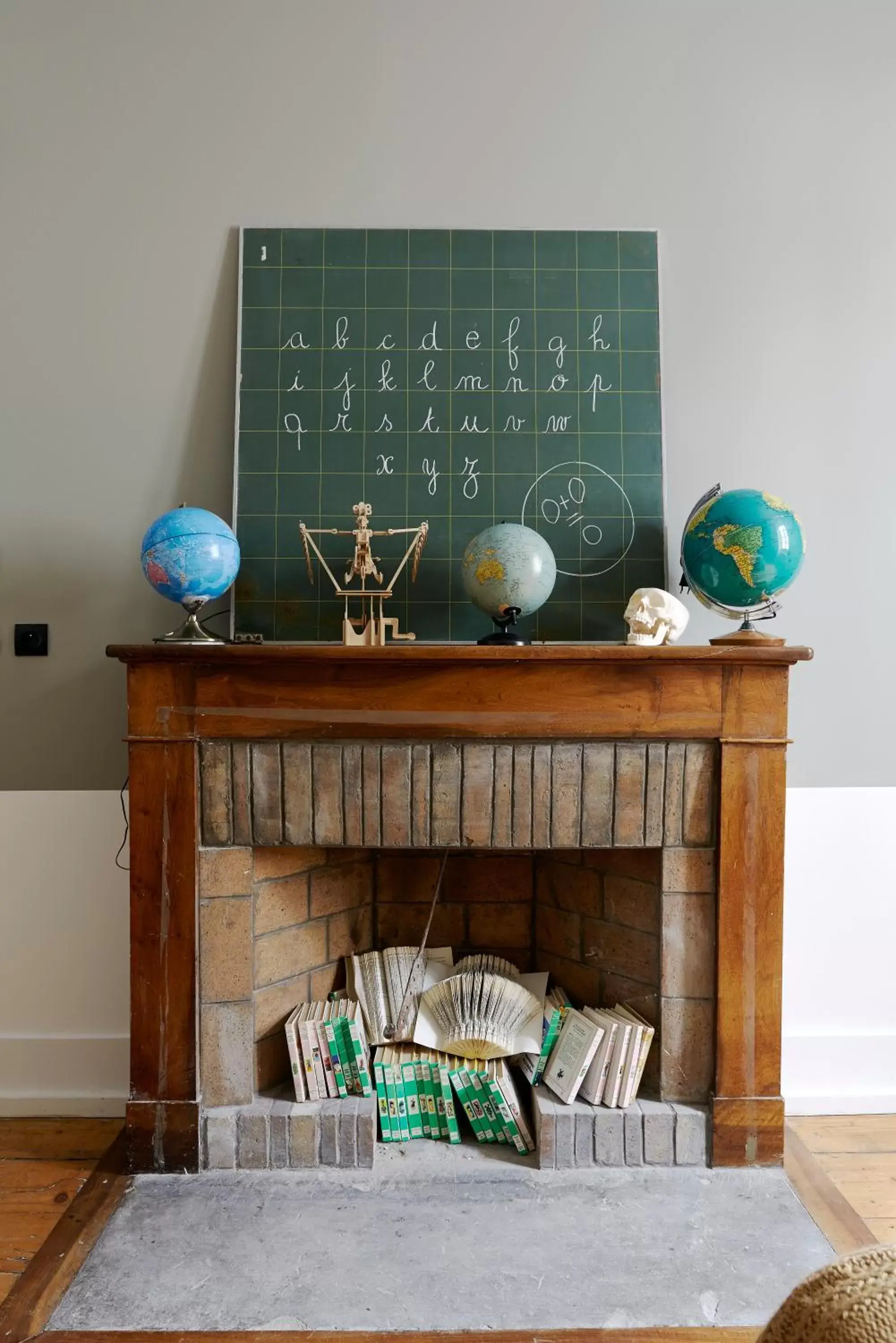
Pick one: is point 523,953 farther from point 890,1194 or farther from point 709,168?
point 709,168

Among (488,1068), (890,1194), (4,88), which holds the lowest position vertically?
(890,1194)

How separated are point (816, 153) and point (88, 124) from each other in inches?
75.1

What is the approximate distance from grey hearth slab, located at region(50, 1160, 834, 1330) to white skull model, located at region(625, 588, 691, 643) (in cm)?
116

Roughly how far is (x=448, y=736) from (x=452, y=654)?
19 cm

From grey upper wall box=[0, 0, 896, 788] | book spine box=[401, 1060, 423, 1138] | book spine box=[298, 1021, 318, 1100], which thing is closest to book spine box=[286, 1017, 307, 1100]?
book spine box=[298, 1021, 318, 1100]

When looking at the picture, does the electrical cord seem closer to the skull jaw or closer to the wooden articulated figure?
the wooden articulated figure

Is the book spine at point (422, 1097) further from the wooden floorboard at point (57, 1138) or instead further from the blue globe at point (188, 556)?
the blue globe at point (188, 556)

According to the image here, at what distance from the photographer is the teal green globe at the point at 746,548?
6.01 ft

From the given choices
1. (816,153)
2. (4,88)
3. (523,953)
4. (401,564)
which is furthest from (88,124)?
(523,953)

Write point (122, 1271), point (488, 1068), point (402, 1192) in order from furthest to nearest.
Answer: point (488, 1068) → point (402, 1192) → point (122, 1271)

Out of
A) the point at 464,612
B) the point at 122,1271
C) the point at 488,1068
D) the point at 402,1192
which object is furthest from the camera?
the point at 464,612

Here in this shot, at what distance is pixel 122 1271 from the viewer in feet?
4.96

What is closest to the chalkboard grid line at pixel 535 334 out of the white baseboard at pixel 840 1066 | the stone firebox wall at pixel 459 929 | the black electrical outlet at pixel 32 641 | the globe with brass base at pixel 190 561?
the globe with brass base at pixel 190 561

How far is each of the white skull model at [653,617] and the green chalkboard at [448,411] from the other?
9.2 inches
